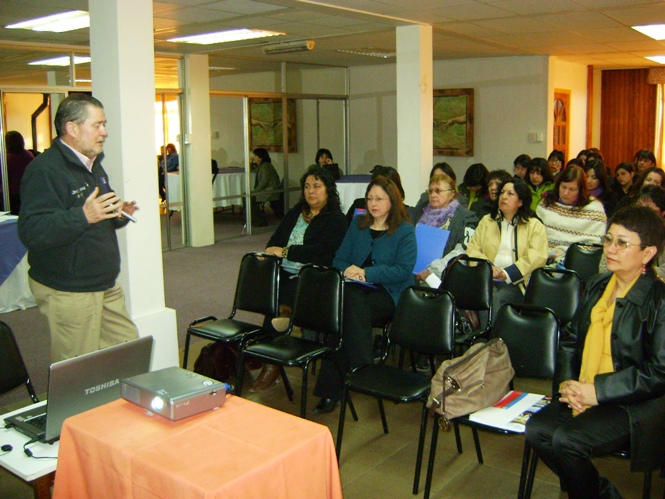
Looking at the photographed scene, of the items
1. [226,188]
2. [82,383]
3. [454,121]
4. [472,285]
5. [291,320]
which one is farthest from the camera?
[454,121]

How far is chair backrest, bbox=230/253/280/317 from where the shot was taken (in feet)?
14.7

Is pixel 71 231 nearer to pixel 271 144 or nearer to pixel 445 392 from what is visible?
pixel 445 392

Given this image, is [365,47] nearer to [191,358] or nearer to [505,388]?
[191,358]

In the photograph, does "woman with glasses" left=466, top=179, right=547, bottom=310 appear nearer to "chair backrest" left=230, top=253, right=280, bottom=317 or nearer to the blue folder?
the blue folder

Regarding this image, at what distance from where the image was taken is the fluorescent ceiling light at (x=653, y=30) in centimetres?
798

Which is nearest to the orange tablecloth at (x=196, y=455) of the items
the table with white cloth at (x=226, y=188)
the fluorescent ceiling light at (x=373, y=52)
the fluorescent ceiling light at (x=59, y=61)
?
the fluorescent ceiling light at (x=59, y=61)

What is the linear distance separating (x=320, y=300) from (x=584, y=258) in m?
1.97

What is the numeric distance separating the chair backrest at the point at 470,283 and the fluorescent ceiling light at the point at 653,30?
16.2 feet

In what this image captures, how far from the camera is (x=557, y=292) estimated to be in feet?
13.8

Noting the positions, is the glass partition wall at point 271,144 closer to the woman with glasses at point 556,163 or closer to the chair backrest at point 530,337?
the woman with glasses at point 556,163

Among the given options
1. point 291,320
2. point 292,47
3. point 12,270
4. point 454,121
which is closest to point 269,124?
point 454,121

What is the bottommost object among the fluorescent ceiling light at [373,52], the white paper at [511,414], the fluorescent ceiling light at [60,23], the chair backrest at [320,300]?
the white paper at [511,414]

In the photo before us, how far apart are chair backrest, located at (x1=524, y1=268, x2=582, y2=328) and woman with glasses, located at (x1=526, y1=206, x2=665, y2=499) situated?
3.84ft

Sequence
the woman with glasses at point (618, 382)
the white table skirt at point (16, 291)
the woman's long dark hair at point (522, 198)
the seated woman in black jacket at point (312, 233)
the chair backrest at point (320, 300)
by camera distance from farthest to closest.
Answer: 1. the white table skirt at point (16, 291)
2. the woman's long dark hair at point (522, 198)
3. the seated woman in black jacket at point (312, 233)
4. the chair backrest at point (320, 300)
5. the woman with glasses at point (618, 382)
